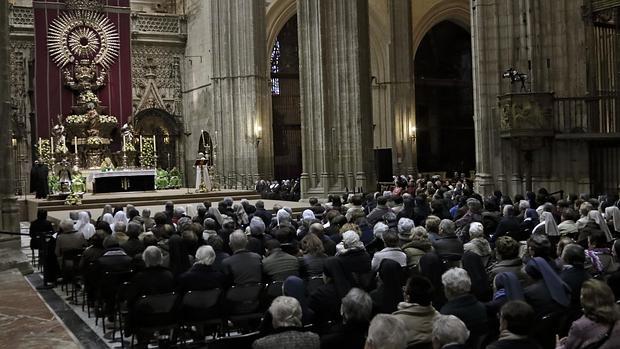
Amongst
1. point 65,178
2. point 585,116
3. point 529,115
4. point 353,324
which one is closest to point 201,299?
point 353,324

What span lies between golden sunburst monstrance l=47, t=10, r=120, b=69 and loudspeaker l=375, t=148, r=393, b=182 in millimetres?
13032

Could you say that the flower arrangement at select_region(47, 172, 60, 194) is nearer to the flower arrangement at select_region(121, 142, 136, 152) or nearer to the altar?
the altar

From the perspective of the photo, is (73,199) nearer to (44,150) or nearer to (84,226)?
(44,150)

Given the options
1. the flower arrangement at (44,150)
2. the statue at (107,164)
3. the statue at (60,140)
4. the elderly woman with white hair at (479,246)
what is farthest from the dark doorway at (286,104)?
the elderly woman with white hair at (479,246)

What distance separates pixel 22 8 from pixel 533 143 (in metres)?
23.6

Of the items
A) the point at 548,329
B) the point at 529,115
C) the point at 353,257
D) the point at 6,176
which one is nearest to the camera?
the point at 548,329

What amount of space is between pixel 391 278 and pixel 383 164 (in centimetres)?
1953

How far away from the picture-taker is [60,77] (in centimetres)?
2877

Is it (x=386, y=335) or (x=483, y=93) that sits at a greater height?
(x=483, y=93)

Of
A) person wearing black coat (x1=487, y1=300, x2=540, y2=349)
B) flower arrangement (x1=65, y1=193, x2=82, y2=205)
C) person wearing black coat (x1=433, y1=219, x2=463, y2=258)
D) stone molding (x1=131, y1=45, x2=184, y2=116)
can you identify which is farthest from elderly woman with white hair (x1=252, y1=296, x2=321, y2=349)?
stone molding (x1=131, y1=45, x2=184, y2=116)

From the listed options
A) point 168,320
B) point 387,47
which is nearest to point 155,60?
point 387,47

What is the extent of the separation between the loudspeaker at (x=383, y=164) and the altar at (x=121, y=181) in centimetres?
804

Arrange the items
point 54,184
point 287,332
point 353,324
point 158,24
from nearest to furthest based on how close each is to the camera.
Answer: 1. point 287,332
2. point 353,324
3. point 54,184
4. point 158,24

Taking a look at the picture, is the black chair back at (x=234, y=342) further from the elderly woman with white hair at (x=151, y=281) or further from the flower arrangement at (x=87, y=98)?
the flower arrangement at (x=87, y=98)
